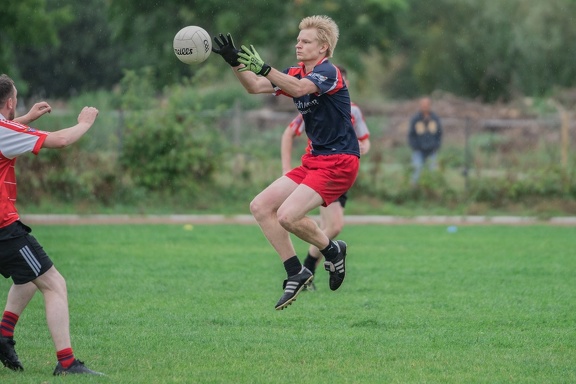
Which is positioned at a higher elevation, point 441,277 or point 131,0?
point 131,0

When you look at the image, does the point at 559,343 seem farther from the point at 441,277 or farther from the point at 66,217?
the point at 66,217

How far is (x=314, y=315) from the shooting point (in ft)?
28.5

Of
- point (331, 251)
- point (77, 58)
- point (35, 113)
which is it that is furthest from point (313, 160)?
point (77, 58)

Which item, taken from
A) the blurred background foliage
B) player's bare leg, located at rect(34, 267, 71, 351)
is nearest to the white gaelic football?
player's bare leg, located at rect(34, 267, 71, 351)

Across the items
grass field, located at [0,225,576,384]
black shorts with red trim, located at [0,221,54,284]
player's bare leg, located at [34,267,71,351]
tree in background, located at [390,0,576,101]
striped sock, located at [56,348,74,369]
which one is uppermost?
black shorts with red trim, located at [0,221,54,284]

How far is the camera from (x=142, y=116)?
62.4 ft

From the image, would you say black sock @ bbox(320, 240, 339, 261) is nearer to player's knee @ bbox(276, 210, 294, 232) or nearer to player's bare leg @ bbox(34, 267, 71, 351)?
player's knee @ bbox(276, 210, 294, 232)

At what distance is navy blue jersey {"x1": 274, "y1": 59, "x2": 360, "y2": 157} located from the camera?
295 inches

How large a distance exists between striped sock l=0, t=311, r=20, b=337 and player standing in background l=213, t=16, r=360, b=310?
200 centimetres

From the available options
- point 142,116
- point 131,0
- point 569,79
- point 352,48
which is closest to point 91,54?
point 131,0

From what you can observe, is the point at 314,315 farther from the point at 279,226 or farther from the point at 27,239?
the point at 27,239

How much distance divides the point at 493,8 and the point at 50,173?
35.0 metres

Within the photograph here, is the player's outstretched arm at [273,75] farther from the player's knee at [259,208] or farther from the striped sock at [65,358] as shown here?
the striped sock at [65,358]

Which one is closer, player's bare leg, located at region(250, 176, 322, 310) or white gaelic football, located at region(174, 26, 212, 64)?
white gaelic football, located at region(174, 26, 212, 64)
